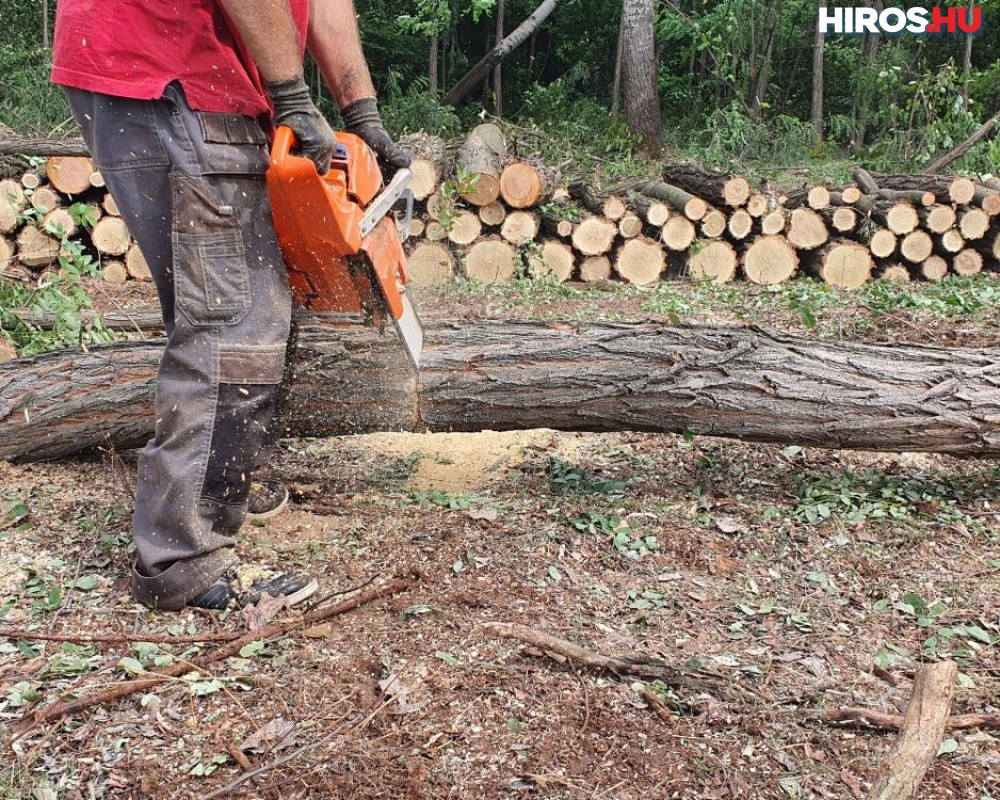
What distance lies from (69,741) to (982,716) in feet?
6.29

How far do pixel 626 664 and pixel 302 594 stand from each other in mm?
902

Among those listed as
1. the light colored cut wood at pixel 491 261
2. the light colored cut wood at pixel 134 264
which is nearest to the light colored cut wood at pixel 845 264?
the light colored cut wood at pixel 491 261

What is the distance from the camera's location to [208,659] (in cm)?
207

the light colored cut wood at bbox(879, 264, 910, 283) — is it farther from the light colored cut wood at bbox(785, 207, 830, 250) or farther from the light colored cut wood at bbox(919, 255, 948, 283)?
the light colored cut wood at bbox(785, 207, 830, 250)

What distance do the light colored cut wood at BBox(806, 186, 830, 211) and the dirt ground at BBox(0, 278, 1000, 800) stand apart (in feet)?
12.1

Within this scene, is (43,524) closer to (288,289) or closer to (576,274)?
(288,289)

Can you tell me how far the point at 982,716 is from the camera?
182 centimetres

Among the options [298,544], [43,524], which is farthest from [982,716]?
[43,524]

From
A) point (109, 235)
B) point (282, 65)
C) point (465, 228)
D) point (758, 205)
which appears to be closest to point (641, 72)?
point (758, 205)

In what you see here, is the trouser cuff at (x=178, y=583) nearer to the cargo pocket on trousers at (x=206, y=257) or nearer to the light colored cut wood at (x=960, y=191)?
the cargo pocket on trousers at (x=206, y=257)

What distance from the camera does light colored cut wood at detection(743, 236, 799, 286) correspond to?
21.5ft

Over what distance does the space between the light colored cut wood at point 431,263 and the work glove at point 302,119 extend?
4.37 metres

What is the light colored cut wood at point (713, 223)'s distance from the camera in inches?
258

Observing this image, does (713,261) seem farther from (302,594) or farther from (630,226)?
(302,594)
